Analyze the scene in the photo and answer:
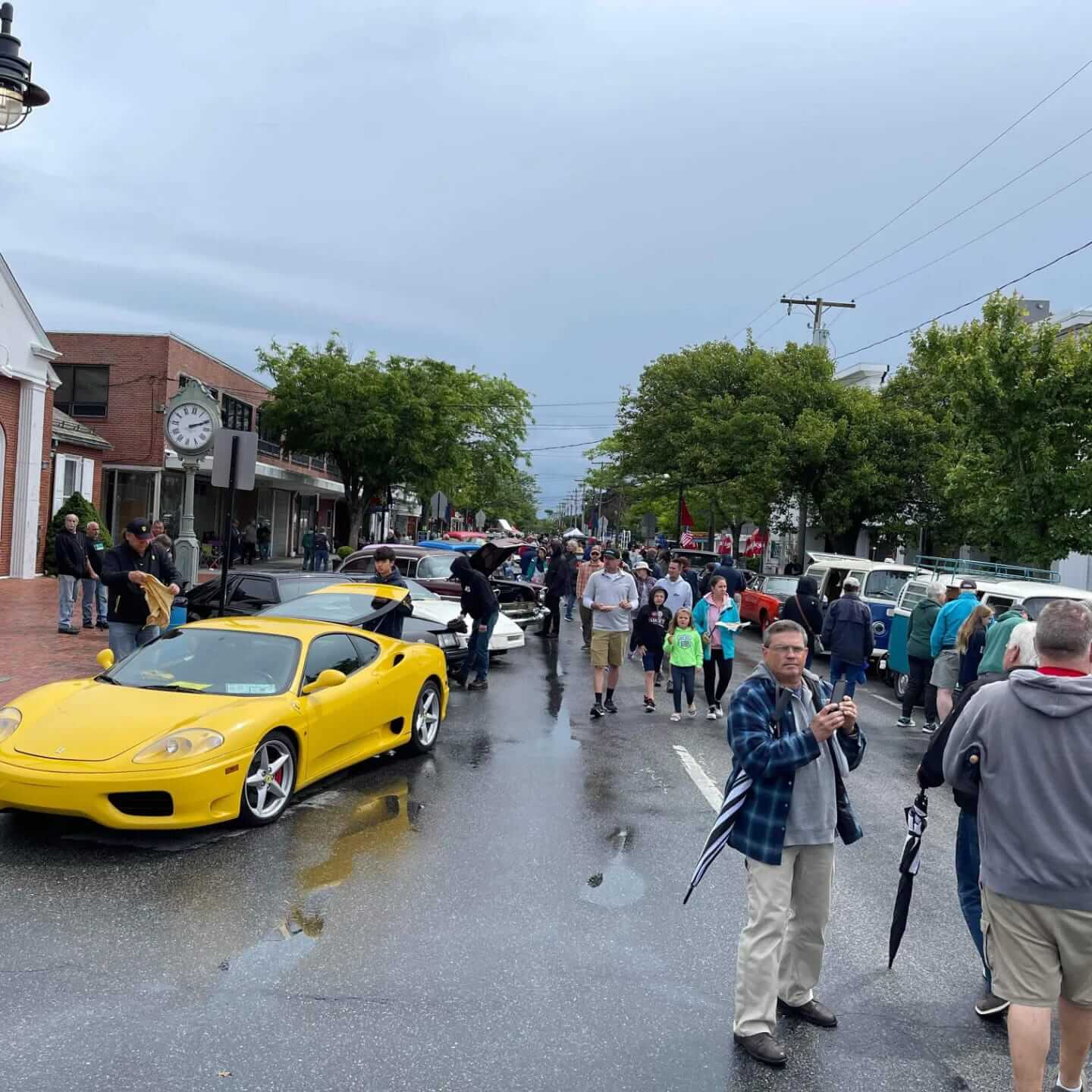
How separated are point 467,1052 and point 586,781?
432cm

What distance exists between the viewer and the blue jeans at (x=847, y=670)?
11.6 metres

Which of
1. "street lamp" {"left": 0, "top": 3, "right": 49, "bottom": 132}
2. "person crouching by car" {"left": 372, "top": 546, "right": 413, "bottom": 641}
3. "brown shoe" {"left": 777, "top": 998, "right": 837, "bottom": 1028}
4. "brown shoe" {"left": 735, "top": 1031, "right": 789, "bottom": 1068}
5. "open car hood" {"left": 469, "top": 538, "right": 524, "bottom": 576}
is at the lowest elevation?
"brown shoe" {"left": 777, "top": 998, "right": 837, "bottom": 1028}

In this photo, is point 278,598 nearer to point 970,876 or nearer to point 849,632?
point 849,632

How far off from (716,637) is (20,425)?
61.6 ft

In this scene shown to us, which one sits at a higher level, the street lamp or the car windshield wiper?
the street lamp

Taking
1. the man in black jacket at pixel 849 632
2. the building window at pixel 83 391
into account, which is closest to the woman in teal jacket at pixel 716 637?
the man in black jacket at pixel 849 632

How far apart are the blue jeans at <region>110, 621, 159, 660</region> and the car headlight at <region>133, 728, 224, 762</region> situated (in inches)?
147

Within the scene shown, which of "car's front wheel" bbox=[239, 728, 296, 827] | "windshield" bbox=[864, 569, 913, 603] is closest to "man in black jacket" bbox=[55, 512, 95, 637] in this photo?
"car's front wheel" bbox=[239, 728, 296, 827]

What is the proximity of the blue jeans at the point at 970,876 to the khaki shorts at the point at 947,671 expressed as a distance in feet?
17.7

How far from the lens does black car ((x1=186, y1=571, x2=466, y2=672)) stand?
12.7 m

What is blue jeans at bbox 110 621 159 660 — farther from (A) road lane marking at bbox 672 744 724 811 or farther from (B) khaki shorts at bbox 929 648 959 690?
(B) khaki shorts at bbox 929 648 959 690

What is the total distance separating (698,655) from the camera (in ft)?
35.9

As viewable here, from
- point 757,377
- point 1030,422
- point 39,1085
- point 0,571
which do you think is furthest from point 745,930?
point 757,377

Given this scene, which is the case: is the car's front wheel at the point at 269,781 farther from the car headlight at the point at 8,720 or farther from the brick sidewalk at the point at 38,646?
the brick sidewalk at the point at 38,646
